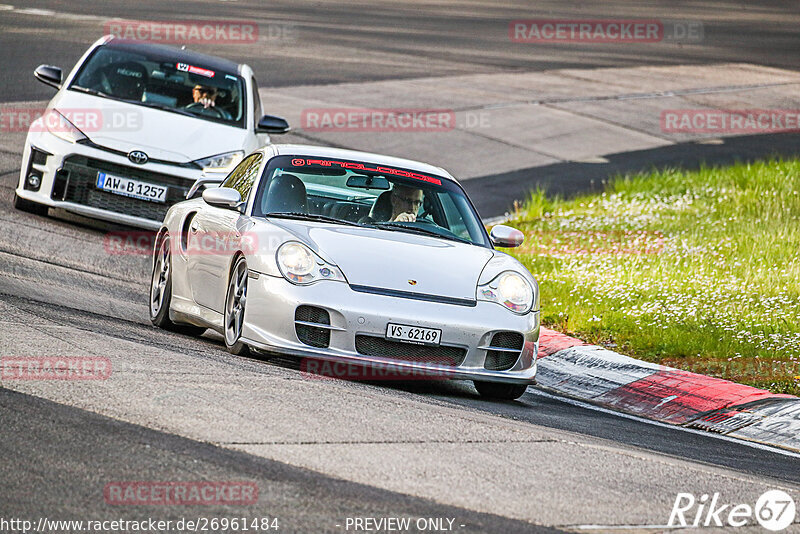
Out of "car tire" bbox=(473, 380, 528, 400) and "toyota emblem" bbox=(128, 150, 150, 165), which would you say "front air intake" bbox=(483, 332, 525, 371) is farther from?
"toyota emblem" bbox=(128, 150, 150, 165)

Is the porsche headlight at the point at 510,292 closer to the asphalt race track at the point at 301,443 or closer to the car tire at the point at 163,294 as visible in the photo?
the asphalt race track at the point at 301,443

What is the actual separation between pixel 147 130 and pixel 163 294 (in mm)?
4093

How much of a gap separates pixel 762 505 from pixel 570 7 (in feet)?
127

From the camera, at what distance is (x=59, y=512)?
14.8 feet

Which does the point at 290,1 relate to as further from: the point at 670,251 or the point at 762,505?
the point at 762,505

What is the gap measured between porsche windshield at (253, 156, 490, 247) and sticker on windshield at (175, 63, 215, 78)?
17.9 ft

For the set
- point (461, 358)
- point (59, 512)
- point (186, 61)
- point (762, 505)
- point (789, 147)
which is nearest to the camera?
point (59, 512)

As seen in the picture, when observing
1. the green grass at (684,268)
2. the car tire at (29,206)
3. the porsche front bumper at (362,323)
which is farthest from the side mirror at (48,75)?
the porsche front bumper at (362,323)

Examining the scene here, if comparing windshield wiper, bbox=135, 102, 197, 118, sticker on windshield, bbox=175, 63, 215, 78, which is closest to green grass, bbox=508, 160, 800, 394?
windshield wiper, bbox=135, 102, 197, 118

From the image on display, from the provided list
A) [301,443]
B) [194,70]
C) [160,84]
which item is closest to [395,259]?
[301,443]

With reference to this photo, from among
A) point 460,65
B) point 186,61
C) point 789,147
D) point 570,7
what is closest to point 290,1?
point 570,7

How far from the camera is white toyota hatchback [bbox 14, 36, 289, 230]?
1285cm

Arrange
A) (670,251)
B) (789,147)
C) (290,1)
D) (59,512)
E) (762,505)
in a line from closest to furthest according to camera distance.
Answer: (59,512)
(762,505)
(670,251)
(789,147)
(290,1)

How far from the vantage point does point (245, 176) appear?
9.38 metres
